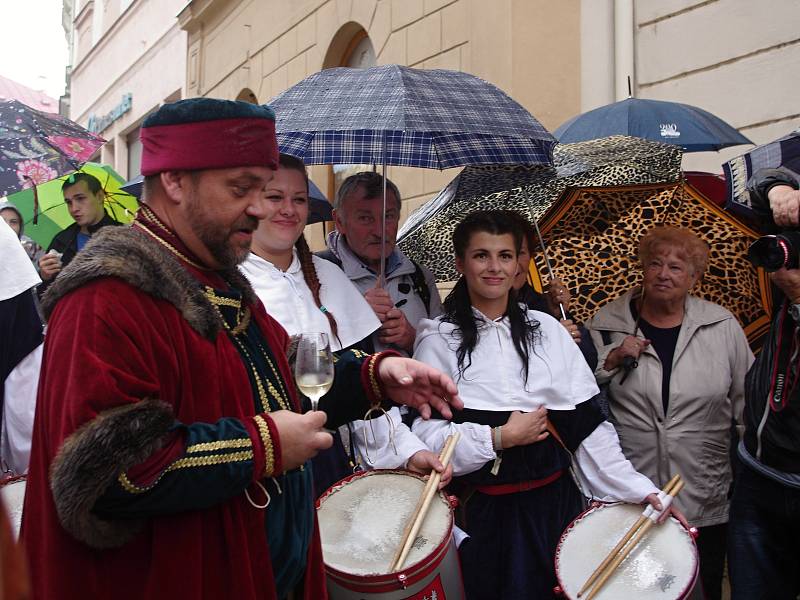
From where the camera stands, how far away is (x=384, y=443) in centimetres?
320

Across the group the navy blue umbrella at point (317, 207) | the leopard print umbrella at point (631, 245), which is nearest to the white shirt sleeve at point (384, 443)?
the leopard print umbrella at point (631, 245)

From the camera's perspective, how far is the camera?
2896mm

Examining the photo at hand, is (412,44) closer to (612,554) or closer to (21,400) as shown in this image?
(21,400)

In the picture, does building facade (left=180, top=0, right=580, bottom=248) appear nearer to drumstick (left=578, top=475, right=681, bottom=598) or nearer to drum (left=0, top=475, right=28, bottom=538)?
drumstick (left=578, top=475, right=681, bottom=598)

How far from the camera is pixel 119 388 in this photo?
1.61 meters

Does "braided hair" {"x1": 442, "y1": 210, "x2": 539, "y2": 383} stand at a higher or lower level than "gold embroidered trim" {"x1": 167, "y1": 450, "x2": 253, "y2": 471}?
higher

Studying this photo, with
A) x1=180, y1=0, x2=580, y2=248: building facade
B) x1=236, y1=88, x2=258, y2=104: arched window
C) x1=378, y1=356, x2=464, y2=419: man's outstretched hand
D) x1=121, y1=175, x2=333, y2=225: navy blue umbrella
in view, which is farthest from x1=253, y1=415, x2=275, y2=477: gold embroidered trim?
x1=236, y1=88, x2=258, y2=104: arched window

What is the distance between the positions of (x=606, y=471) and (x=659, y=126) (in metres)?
2.14

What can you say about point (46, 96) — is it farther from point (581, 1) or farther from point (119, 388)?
point (119, 388)

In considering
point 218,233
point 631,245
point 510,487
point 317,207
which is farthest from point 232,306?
point 631,245

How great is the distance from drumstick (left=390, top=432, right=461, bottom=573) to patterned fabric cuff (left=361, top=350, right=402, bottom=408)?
0.59 meters

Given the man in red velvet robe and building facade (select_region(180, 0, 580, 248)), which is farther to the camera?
building facade (select_region(180, 0, 580, 248))

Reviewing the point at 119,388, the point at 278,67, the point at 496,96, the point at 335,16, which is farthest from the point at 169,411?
the point at 278,67

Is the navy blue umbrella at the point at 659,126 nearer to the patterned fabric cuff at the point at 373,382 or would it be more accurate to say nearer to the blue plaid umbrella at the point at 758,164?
the blue plaid umbrella at the point at 758,164
